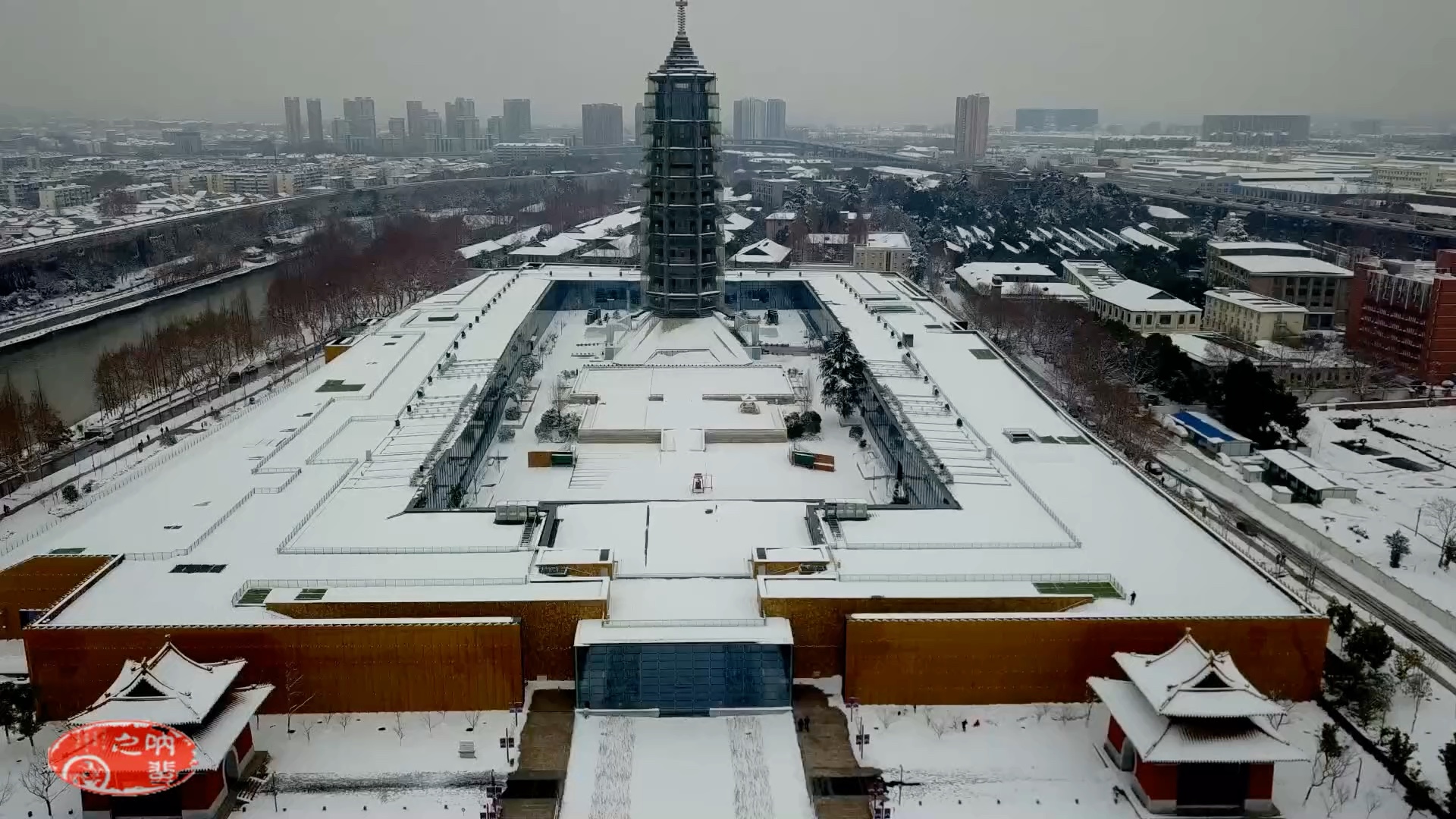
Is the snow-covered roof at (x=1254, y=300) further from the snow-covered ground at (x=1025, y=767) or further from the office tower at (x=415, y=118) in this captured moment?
the office tower at (x=415, y=118)

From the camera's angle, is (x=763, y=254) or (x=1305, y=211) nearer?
(x=763, y=254)

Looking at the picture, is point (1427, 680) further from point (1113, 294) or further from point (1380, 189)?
point (1380, 189)

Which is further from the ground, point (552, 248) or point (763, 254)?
point (763, 254)

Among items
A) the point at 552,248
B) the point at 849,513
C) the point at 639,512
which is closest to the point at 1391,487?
the point at 849,513

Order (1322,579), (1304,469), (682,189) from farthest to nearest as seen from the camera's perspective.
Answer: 1. (682,189)
2. (1304,469)
3. (1322,579)

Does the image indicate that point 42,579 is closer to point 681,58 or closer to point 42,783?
point 42,783

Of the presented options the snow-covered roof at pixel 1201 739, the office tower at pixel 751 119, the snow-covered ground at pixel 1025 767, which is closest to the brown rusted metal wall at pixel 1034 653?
the snow-covered ground at pixel 1025 767
